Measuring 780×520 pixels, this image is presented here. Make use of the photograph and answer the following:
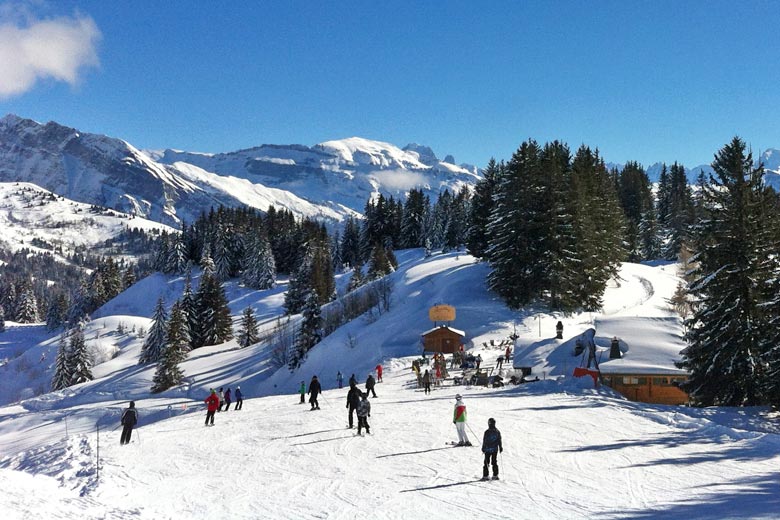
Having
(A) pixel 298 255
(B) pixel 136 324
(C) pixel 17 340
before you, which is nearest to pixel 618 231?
(A) pixel 298 255

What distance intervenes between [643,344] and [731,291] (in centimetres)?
727

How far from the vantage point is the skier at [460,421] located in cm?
1764

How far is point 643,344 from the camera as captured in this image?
31516 millimetres

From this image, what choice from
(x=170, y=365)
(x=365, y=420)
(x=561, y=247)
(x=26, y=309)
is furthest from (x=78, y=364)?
(x=26, y=309)

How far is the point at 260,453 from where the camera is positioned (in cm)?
1875

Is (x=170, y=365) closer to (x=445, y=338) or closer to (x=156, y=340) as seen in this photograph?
(x=156, y=340)

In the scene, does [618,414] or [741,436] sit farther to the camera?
[618,414]

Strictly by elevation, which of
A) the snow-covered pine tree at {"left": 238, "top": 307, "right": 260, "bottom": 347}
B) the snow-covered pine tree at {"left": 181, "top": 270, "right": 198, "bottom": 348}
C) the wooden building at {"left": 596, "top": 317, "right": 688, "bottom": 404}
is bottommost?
the wooden building at {"left": 596, "top": 317, "right": 688, "bottom": 404}

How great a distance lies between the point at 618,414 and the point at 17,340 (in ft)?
429

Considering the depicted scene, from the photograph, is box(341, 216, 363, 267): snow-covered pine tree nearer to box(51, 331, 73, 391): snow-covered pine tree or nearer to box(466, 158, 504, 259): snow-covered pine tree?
box(466, 158, 504, 259): snow-covered pine tree

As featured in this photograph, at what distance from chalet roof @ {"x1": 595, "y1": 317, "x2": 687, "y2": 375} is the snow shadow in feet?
54.6

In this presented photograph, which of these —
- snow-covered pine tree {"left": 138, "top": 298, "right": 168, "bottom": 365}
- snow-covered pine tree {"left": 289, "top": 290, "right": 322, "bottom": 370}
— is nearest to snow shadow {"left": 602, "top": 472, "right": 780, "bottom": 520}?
snow-covered pine tree {"left": 289, "top": 290, "right": 322, "bottom": 370}

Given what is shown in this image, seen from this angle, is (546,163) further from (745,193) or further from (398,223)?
(398,223)

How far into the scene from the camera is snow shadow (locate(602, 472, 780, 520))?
11305 mm
